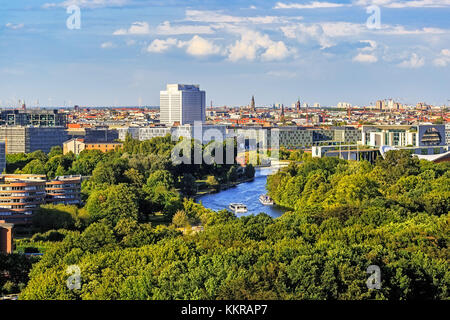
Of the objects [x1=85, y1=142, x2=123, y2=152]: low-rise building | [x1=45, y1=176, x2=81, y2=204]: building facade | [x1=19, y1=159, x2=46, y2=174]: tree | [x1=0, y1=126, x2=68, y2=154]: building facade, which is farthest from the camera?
[x1=0, y1=126, x2=68, y2=154]: building facade

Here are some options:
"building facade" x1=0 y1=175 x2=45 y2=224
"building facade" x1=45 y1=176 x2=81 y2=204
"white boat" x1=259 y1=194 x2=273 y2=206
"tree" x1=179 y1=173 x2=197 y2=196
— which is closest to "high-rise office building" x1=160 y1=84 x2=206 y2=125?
"tree" x1=179 y1=173 x2=197 y2=196

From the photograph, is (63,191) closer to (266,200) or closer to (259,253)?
(266,200)

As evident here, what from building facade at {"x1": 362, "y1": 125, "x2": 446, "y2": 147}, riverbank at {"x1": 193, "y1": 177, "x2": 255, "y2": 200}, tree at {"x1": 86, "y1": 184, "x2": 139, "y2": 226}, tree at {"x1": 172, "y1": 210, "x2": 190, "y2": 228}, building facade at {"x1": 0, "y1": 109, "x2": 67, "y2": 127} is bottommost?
riverbank at {"x1": 193, "y1": 177, "x2": 255, "y2": 200}

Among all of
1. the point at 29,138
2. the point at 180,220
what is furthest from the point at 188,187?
the point at 29,138

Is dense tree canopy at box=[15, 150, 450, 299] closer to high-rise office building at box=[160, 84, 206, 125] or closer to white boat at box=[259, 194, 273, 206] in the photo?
white boat at box=[259, 194, 273, 206]

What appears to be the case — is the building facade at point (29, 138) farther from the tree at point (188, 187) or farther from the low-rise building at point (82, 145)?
the tree at point (188, 187)
